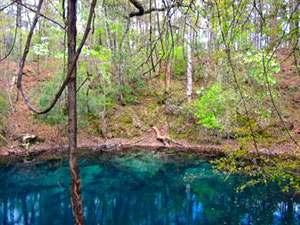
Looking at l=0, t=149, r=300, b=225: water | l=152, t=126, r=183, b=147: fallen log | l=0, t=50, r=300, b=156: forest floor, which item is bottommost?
l=0, t=149, r=300, b=225: water

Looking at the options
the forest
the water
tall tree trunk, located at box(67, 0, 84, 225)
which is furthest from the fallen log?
tall tree trunk, located at box(67, 0, 84, 225)

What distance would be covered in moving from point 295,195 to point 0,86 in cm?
1247

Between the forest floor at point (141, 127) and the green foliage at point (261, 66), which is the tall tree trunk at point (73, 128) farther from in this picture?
the forest floor at point (141, 127)

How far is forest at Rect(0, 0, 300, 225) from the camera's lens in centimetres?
359

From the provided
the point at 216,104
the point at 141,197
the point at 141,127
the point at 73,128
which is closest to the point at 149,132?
the point at 141,127

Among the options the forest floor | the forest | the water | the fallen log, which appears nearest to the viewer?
the forest

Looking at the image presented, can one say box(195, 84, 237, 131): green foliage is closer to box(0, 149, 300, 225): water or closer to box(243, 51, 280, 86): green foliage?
box(243, 51, 280, 86): green foliage

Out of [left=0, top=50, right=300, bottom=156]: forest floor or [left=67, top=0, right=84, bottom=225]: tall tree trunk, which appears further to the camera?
[left=0, top=50, right=300, bottom=156]: forest floor

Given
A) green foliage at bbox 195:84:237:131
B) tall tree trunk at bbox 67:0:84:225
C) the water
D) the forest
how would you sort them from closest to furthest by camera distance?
tall tree trunk at bbox 67:0:84:225 → the forest → the water → green foliage at bbox 195:84:237:131

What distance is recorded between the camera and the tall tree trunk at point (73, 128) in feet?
2.58

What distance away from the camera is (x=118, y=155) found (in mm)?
10008

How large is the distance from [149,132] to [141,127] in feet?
1.75

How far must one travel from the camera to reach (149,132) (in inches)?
472

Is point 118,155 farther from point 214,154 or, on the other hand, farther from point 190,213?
point 190,213
